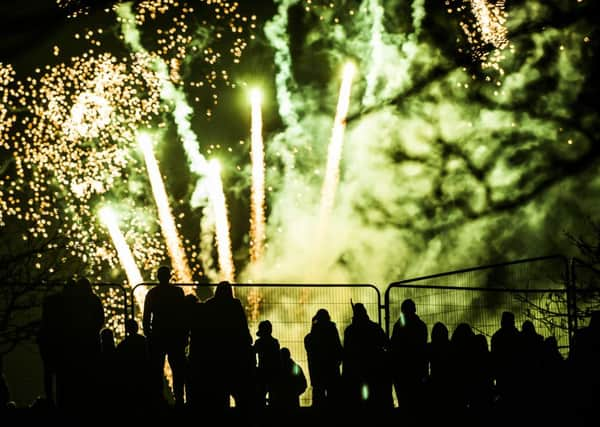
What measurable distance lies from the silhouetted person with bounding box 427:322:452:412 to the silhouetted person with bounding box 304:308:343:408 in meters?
1.20

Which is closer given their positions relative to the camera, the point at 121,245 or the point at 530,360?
the point at 530,360

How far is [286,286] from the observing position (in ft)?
39.7

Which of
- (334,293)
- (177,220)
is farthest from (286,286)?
(177,220)

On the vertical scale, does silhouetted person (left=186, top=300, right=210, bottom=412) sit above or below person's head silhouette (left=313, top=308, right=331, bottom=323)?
below

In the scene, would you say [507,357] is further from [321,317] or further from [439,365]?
[321,317]

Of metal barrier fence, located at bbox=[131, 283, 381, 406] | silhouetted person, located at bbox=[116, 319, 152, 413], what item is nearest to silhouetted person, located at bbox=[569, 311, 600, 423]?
metal barrier fence, located at bbox=[131, 283, 381, 406]

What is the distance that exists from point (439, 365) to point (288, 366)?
1.97 m

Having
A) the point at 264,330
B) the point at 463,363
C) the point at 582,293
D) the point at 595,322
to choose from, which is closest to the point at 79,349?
the point at 264,330

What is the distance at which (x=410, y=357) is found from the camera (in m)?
10.4

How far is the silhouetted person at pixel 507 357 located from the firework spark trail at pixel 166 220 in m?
13.9

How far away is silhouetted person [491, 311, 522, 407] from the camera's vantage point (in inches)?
412

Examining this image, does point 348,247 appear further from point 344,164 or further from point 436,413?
point 436,413

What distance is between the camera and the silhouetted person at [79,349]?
9531mm

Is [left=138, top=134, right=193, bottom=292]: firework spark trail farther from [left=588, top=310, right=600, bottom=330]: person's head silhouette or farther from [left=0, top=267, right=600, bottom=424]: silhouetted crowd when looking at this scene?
[left=588, top=310, right=600, bottom=330]: person's head silhouette
